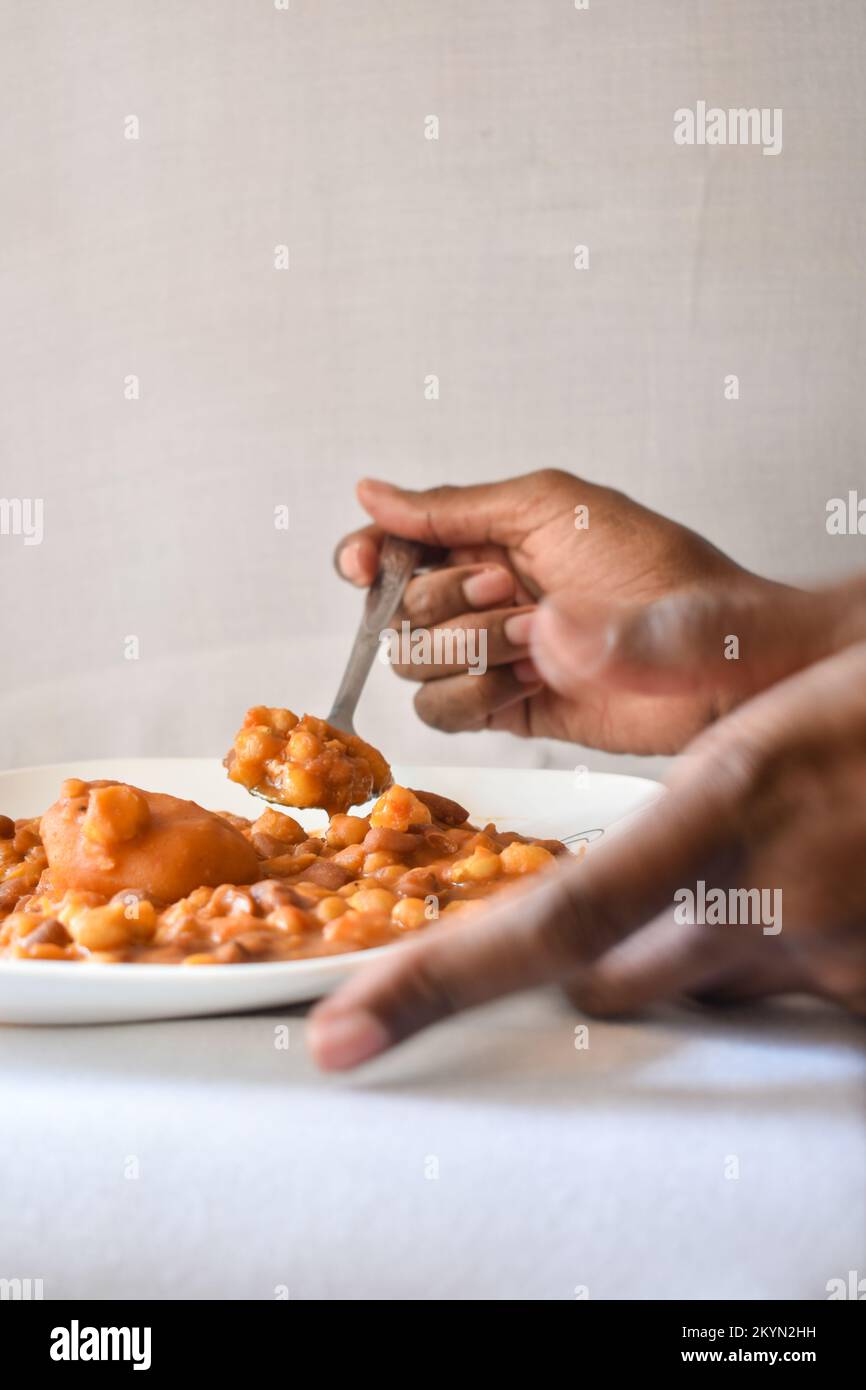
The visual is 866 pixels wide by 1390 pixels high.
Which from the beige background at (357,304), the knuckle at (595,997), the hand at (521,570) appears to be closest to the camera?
the knuckle at (595,997)

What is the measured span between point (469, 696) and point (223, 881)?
76 centimetres

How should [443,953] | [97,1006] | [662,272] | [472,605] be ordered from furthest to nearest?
[662,272]
[472,605]
[97,1006]
[443,953]

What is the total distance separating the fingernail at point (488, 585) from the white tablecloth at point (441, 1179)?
899 millimetres

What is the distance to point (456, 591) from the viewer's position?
1.50 m

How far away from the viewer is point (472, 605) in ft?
4.95

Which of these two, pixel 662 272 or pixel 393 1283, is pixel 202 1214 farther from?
pixel 662 272

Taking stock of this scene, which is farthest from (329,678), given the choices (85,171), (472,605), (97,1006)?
(97,1006)

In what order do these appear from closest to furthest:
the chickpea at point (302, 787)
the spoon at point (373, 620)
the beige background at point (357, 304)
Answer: the chickpea at point (302, 787), the spoon at point (373, 620), the beige background at point (357, 304)

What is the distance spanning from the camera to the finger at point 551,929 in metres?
0.54

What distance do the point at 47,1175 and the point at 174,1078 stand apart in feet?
0.22

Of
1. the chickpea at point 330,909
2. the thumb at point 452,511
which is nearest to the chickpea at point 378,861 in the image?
the chickpea at point 330,909

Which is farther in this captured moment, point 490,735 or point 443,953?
point 490,735

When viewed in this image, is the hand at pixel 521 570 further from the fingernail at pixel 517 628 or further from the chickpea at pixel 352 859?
the chickpea at pixel 352 859

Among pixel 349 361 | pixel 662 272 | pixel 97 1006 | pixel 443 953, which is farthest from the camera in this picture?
pixel 349 361
